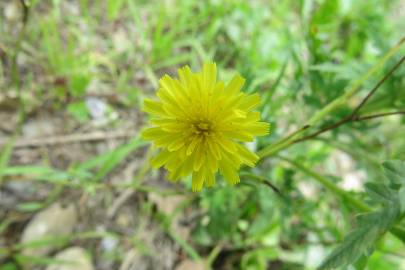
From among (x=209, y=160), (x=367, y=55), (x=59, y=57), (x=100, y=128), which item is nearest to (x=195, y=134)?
(x=209, y=160)

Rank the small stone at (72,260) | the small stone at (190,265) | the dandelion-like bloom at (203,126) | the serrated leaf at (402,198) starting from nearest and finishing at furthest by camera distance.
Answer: the serrated leaf at (402,198), the dandelion-like bloom at (203,126), the small stone at (72,260), the small stone at (190,265)

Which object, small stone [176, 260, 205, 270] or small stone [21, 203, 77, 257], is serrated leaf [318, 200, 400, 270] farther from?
small stone [21, 203, 77, 257]

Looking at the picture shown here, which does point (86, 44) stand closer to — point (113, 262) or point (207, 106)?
point (113, 262)

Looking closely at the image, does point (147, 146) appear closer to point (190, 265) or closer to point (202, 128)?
point (190, 265)

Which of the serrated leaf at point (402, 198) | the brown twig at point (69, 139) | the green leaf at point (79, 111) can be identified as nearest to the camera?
the serrated leaf at point (402, 198)

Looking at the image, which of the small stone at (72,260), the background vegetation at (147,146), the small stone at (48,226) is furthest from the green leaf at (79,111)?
the small stone at (72,260)

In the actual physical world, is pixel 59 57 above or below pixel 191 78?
above

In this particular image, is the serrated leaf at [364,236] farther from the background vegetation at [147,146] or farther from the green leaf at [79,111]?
the green leaf at [79,111]
